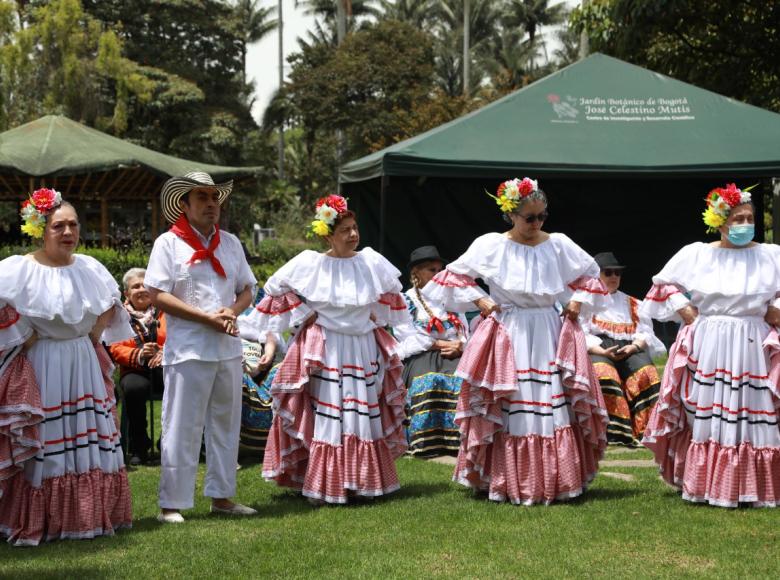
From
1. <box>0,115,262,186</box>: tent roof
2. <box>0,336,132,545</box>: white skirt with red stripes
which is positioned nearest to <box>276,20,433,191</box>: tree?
<box>0,115,262,186</box>: tent roof

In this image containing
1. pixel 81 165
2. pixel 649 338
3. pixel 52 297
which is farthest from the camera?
pixel 81 165

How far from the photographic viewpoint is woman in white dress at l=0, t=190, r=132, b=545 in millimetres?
5508

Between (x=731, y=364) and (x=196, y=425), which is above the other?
(x=731, y=364)

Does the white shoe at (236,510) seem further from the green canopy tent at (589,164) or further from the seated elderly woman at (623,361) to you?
the green canopy tent at (589,164)

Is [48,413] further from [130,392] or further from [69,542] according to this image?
[130,392]

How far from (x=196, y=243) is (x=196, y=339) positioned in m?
0.55

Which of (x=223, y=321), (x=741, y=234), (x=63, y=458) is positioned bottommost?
(x=63, y=458)

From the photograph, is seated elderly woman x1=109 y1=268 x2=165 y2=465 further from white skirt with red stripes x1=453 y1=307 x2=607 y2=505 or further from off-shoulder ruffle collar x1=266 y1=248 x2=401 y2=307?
white skirt with red stripes x1=453 y1=307 x2=607 y2=505

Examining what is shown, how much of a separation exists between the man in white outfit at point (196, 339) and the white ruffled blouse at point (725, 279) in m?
2.62

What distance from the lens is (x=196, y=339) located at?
5.93 meters

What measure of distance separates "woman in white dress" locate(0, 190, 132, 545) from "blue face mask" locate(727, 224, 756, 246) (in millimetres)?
3646

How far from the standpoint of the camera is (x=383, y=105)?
38.4 m

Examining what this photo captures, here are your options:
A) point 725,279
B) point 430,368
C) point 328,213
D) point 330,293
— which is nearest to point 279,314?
point 330,293

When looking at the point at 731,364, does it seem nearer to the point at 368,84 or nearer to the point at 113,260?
the point at 113,260
